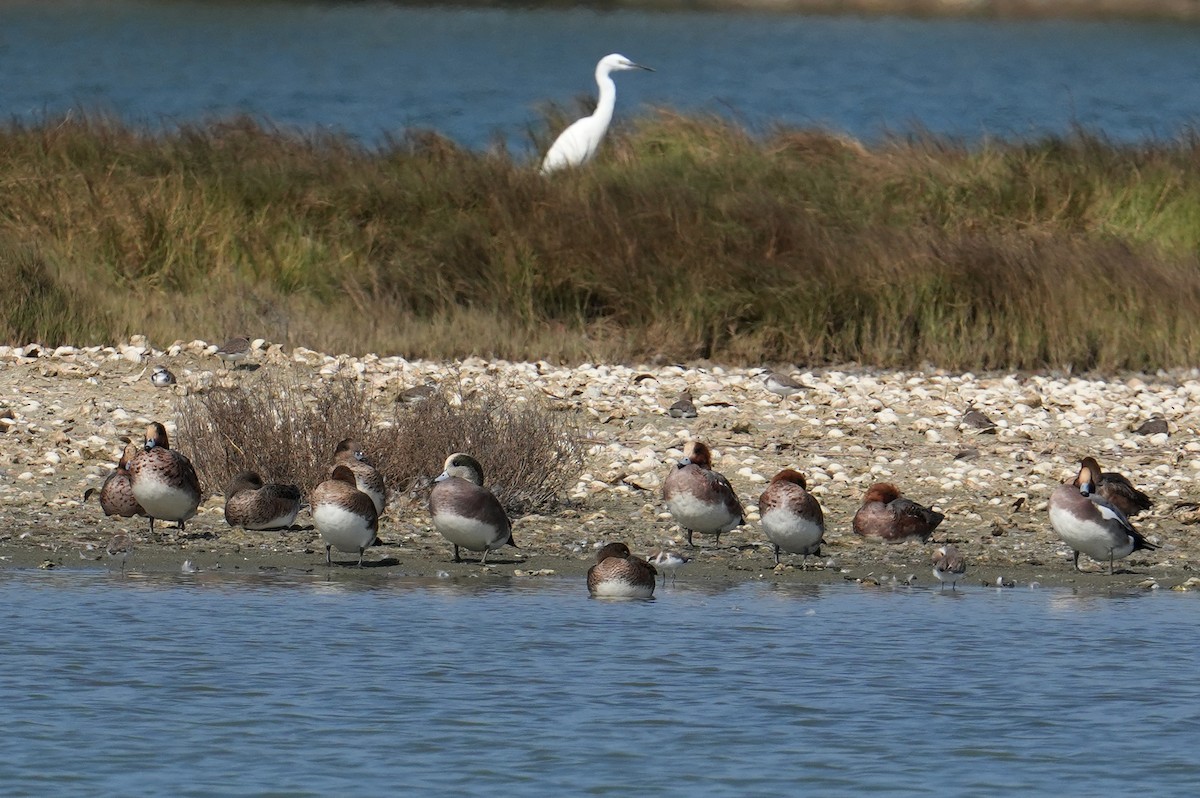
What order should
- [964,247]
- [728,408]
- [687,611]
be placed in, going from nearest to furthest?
1. [687,611]
2. [728,408]
3. [964,247]

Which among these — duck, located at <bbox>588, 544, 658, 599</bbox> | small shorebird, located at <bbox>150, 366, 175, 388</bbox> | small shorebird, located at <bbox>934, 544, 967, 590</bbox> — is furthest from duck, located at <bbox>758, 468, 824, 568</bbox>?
small shorebird, located at <bbox>150, 366, 175, 388</bbox>

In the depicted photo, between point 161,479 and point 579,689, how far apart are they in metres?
3.24

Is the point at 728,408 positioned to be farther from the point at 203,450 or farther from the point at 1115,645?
the point at 1115,645

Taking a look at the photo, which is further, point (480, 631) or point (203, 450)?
point (203, 450)

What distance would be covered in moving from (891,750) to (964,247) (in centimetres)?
1102

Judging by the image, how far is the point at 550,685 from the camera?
30.3 ft

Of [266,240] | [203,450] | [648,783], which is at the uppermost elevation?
[266,240]

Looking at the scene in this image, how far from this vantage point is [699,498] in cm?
1148

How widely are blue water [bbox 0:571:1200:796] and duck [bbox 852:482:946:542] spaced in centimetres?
81

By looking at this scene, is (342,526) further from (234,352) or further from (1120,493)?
(234,352)

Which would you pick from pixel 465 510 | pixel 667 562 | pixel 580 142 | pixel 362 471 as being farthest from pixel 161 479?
pixel 580 142

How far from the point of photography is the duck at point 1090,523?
11.2m

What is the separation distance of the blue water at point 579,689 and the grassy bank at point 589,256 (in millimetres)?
6702

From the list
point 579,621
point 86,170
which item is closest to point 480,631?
point 579,621
